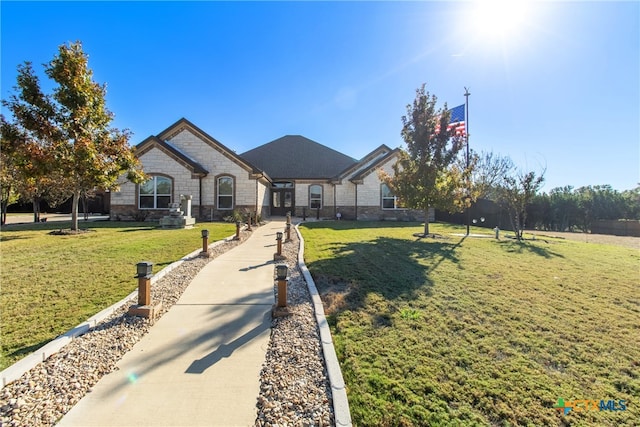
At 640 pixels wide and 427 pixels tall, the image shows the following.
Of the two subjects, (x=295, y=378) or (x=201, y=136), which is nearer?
(x=295, y=378)

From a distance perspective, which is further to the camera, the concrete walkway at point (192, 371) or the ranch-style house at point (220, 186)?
the ranch-style house at point (220, 186)

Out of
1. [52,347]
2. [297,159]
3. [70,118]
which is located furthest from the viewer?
[297,159]

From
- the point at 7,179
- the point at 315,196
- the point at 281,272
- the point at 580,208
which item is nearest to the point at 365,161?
the point at 315,196

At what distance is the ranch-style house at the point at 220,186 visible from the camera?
736 inches

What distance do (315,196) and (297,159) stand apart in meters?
5.67

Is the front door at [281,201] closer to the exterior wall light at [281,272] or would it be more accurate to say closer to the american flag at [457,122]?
the american flag at [457,122]

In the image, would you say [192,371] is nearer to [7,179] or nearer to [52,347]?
[52,347]

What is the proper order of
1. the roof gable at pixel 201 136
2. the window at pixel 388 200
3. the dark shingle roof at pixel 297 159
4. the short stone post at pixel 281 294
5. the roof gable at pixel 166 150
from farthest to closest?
the dark shingle roof at pixel 297 159 → the window at pixel 388 200 → the roof gable at pixel 201 136 → the roof gable at pixel 166 150 → the short stone post at pixel 281 294

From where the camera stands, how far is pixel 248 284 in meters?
5.99

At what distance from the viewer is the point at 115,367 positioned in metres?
3.15

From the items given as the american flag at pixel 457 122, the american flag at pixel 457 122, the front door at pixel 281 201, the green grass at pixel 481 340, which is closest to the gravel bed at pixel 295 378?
the green grass at pixel 481 340

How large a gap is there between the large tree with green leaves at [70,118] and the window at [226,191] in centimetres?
772

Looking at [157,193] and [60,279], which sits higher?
[157,193]

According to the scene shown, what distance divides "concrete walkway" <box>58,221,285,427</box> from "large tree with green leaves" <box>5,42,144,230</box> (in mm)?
9177
